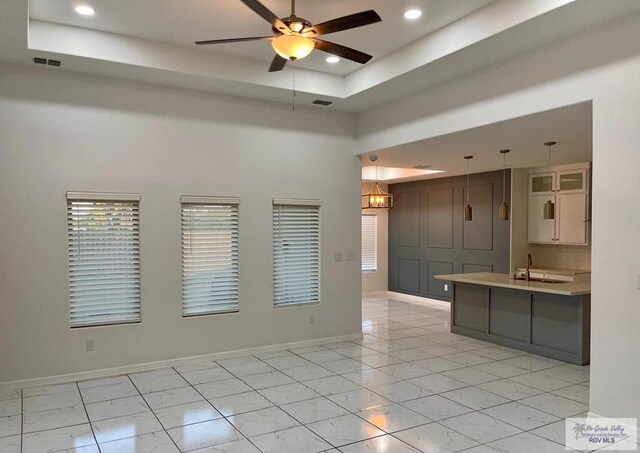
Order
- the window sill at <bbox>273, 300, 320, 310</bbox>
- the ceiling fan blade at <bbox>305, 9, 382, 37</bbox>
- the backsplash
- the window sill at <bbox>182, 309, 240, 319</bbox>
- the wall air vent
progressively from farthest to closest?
the backsplash → the window sill at <bbox>273, 300, 320, 310</bbox> → the window sill at <bbox>182, 309, 240, 319</bbox> → the wall air vent → the ceiling fan blade at <bbox>305, 9, 382, 37</bbox>

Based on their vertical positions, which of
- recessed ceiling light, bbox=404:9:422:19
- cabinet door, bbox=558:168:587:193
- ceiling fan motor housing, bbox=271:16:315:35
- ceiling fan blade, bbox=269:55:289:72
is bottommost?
cabinet door, bbox=558:168:587:193

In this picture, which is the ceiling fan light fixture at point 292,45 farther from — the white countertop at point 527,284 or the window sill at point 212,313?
the white countertop at point 527,284

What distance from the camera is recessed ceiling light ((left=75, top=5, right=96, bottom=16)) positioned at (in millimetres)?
3927

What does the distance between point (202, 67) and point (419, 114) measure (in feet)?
8.09

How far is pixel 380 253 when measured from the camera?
11.1 m

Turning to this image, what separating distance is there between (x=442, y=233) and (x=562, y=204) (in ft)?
8.54

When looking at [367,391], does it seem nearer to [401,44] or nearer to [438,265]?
[401,44]

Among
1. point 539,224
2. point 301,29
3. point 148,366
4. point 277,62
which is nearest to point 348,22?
point 301,29

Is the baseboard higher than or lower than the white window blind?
lower

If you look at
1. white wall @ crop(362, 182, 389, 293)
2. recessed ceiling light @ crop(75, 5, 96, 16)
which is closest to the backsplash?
white wall @ crop(362, 182, 389, 293)

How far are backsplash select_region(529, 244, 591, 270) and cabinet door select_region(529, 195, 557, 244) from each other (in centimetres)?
34

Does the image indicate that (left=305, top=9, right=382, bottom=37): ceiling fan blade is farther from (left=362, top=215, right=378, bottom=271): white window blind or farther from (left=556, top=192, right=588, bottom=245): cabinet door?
(left=362, top=215, right=378, bottom=271): white window blind

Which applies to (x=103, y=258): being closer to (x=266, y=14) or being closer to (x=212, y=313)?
(x=212, y=313)

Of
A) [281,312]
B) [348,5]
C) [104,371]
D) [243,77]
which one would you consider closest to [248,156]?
[243,77]
